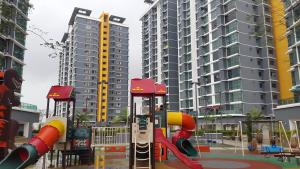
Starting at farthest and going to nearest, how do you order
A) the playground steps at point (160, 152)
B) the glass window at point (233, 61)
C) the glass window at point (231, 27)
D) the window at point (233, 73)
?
the glass window at point (231, 27) → the glass window at point (233, 61) → the window at point (233, 73) → the playground steps at point (160, 152)

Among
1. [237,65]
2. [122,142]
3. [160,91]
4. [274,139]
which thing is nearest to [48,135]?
[122,142]

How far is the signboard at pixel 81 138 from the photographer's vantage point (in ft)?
49.0

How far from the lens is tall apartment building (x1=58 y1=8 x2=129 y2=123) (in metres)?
92.5

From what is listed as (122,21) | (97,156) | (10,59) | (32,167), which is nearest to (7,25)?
(97,156)

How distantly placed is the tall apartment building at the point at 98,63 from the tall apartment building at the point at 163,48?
1059 cm

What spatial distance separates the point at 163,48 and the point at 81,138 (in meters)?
75.6

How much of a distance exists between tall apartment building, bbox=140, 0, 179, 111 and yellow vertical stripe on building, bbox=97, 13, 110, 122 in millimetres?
14089

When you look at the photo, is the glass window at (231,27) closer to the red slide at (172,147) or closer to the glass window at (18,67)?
the glass window at (18,67)

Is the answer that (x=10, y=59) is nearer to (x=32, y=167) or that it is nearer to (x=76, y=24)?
(x=32, y=167)

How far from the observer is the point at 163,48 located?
8881 cm

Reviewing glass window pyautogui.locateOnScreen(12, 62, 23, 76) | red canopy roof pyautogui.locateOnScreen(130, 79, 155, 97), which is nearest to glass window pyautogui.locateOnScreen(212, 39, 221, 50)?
glass window pyautogui.locateOnScreen(12, 62, 23, 76)

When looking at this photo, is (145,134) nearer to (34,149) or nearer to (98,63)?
(34,149)

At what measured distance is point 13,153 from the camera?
998cm

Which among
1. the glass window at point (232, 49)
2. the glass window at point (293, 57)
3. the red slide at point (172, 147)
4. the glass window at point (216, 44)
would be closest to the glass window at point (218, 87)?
the glass window at point (232, 49)
